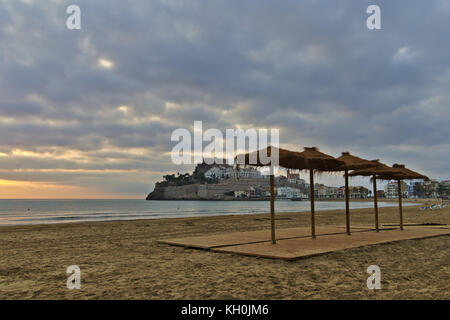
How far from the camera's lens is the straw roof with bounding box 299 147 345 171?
8.18 metres

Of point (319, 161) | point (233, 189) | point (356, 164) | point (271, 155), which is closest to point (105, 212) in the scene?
point (356, 164)

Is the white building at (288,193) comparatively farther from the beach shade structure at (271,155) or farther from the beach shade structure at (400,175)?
the beach shade structure at (271,155)

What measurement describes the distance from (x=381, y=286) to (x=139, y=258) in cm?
447

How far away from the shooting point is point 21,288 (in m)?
4.54

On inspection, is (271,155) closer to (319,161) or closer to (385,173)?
(319,161)

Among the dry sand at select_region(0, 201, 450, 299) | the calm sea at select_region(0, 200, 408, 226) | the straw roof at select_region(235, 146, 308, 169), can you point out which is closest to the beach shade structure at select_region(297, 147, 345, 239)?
the straw roof at select_region(235, 146, 308, 169)

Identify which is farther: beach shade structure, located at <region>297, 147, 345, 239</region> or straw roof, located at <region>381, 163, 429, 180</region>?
straw roof, located at <region>381, 163, 429, 180</region>

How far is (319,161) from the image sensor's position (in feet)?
27.9

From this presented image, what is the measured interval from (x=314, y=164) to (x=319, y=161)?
438 mm

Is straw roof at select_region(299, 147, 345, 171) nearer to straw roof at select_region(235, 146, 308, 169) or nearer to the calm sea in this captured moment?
straw roof at select_region(235, 146, 308, 169)
